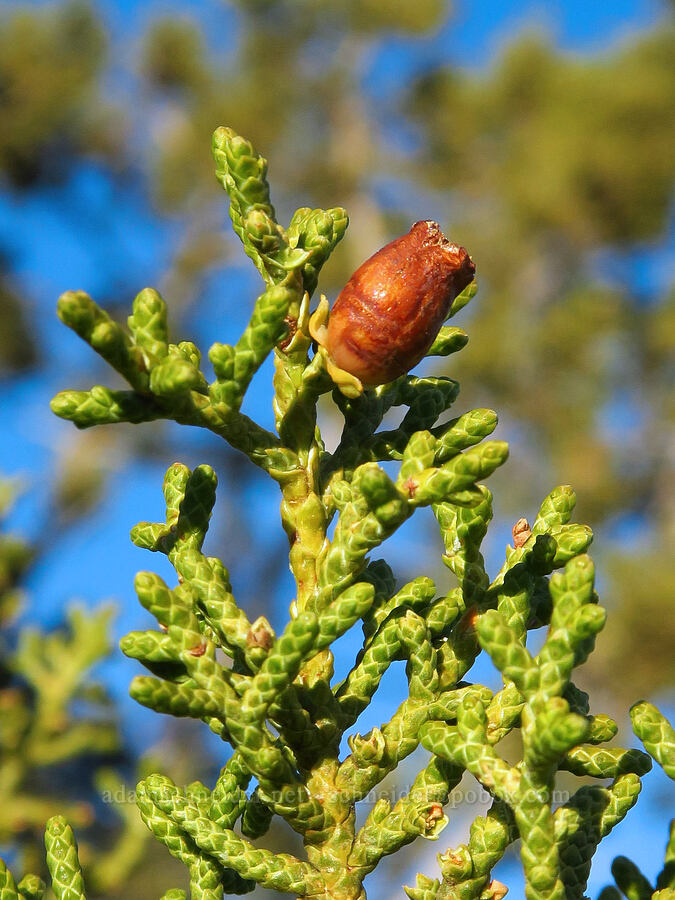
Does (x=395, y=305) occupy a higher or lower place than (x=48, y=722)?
higher

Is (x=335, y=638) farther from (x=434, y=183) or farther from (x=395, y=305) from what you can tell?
(x=434, y=183)

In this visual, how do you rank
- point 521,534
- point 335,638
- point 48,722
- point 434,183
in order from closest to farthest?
1. point 335,638
2. point 521,534
3. point 48,722
4. point 434,183

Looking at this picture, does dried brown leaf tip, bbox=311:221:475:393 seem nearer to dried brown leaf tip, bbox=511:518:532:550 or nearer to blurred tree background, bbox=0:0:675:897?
dried brown leaf tip, bbox=511:518:532:550

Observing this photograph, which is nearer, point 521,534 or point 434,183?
point 521,534

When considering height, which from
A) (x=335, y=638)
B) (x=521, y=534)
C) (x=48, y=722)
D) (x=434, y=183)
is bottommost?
(x=335, y=638)

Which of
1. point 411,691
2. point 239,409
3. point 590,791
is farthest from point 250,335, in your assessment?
point 590,791

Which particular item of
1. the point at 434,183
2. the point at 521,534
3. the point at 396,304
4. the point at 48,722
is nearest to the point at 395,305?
the point at 396,304

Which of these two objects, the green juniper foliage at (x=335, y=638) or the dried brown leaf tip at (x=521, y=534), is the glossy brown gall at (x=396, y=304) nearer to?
the green juniper foliage at (x=335, y=638)

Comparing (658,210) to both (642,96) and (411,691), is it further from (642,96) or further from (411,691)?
(411,691)
